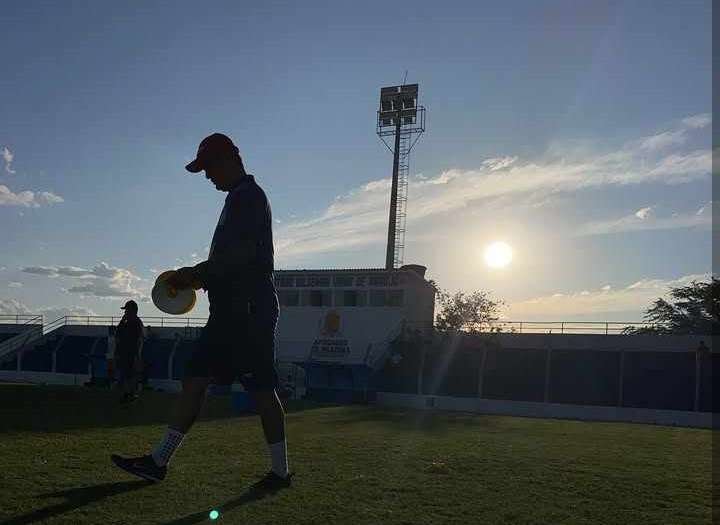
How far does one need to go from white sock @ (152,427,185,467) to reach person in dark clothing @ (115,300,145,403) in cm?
764

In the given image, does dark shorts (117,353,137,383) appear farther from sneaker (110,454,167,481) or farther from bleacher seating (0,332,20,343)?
bleacher seating (0,332,20,343)

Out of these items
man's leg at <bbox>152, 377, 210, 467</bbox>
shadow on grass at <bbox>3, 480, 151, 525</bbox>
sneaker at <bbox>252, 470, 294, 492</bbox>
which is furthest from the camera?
man's leg at <bbox>152, 377, 210, 467</bbox>

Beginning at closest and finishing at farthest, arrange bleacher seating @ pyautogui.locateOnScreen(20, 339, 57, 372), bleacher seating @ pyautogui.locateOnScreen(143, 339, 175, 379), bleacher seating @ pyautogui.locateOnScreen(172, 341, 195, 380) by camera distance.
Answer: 1. bleacher seating @ pyautogui.locateOnScreen(172, 341, 195, 380)
2. bleacher seating @ pyautogui.locateOnScreen(143, 339, 175, 379)
3. bleacher seating @ pyautogui.locateOnScreen(20, 339, 57, 372)

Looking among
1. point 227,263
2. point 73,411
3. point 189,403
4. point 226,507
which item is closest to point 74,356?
point 73,411

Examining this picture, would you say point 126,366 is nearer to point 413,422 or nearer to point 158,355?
point 413,422

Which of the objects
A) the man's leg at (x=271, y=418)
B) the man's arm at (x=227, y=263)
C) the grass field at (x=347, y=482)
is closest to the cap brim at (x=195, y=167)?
the man's arm at (x=227, y=263)

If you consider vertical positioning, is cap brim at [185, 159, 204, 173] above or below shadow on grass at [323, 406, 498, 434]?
above

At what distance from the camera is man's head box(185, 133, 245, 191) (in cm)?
436

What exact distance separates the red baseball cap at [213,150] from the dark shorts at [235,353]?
1.09 m

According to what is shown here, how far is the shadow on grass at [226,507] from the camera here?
2980mm

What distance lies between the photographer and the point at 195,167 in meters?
4.40

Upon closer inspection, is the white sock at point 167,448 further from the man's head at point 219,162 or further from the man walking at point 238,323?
the man's head at point 219,162

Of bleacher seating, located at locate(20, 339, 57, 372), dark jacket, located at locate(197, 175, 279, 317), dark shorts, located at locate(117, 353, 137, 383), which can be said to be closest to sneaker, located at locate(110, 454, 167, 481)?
dark jacket, located at locate(197, 175, 279, 317)

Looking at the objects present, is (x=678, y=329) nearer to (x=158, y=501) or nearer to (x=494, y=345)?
(x=494, y=345)
